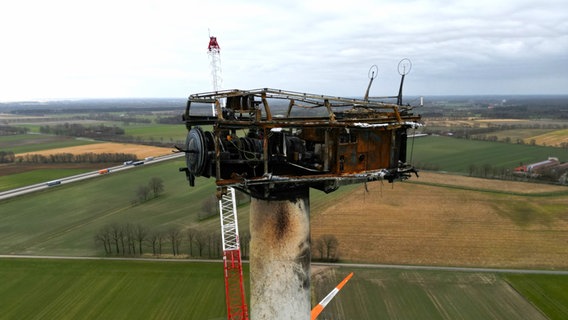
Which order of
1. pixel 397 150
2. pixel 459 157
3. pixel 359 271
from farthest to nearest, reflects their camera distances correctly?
1. pixel 459 157
2. pixel 359 271
3. pixel 397 150

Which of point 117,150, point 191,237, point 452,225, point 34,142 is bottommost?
point 452,225

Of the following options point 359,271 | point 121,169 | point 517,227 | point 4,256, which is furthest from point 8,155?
point 517,227

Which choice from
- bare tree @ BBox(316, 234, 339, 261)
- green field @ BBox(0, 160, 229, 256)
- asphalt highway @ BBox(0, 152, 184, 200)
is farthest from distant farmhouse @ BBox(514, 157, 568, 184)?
asphalt highway @ BBox(0, 152, 184, 200)

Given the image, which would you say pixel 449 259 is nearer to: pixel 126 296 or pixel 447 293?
pixel 447 293

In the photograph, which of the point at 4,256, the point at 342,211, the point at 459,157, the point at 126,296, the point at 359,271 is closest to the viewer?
the point at 126,296

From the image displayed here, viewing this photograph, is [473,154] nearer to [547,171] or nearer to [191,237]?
[547,171]

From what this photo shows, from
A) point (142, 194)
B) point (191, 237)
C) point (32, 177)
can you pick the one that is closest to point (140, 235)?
point (191, 237)

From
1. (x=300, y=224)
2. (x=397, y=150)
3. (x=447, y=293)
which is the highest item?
(x=397, y=150)

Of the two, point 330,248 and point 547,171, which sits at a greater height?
point 547,171
